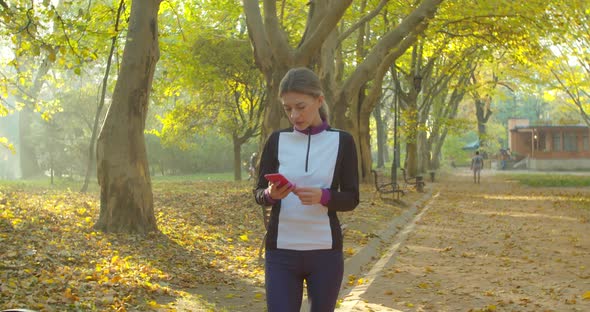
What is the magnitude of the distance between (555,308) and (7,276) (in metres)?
5.51

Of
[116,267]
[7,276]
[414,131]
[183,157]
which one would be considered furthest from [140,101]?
[183,157]

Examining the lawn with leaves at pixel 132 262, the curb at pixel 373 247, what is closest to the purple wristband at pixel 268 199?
the lawn with leaves at pixel 132 262

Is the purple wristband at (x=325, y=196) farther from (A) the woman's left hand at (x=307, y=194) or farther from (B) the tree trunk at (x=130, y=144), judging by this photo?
(B) the tree trunk at (x=130, y=144)

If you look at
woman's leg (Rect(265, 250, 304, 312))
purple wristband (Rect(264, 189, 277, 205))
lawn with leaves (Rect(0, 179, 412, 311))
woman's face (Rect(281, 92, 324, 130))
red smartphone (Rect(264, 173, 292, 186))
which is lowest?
lawn with leaves (Rect(0, 179, 412, 311))

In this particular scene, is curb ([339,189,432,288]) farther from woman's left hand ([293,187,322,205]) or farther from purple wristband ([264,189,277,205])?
woman's left hand ([293,187,322,205])

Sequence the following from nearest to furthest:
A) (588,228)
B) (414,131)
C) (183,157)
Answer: (588,228), (414,131), (183,157)

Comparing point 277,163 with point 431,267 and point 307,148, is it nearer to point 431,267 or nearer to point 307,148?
point 307,148

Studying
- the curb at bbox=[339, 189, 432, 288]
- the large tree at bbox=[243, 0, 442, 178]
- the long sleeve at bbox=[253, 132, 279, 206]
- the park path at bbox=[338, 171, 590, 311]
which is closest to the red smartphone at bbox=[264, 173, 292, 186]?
the long sleeve at bbox=[253, 132, 279, 206]

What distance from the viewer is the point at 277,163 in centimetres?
369

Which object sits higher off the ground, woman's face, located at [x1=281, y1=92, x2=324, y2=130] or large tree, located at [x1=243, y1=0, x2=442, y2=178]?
large tree, located at [x1=243, y1=0, x2=442, y2=178]

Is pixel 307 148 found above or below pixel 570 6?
below

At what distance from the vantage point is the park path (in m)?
7.97

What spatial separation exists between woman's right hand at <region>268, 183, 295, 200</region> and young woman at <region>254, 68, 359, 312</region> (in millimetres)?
63

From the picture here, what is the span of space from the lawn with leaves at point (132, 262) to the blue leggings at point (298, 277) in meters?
3.42
